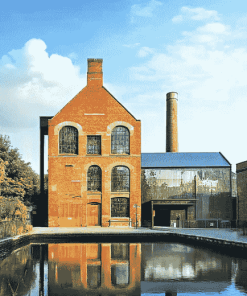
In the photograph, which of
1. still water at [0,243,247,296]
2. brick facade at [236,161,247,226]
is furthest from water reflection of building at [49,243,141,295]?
brick facade at [236,161,247,226]

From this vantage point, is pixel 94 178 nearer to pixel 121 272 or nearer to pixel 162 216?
pixel 162 216

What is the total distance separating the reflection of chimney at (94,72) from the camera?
121 ft

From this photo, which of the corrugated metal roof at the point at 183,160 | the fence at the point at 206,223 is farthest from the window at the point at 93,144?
the fence at the point at 206,223

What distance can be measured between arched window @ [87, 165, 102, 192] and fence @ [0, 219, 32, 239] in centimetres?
843

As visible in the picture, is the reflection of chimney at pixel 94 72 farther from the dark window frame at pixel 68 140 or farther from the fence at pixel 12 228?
the fence at pixel 12 228

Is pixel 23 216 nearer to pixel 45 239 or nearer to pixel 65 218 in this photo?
pixel 45 239

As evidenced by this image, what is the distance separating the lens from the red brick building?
35281 mm

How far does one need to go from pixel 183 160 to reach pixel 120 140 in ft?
23.2

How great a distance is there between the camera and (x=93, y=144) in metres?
36.3

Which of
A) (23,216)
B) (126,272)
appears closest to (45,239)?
(23,216)

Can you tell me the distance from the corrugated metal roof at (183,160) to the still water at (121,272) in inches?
626

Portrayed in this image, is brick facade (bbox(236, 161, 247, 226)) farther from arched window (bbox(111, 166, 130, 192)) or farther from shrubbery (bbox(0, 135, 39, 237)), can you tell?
shrubbery (bbox(0, 135, 39, 237))

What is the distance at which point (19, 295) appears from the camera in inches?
473

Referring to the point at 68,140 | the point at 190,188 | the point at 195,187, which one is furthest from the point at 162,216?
the point at 68,140
